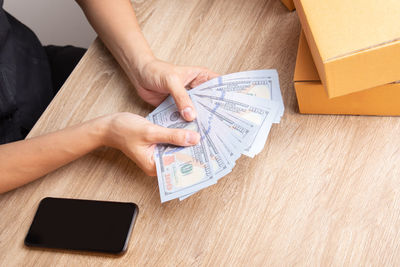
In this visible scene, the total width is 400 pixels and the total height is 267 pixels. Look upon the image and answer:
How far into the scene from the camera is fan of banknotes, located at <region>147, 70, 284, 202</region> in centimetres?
91

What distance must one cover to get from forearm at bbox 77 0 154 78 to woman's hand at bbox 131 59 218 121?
0.11 ft

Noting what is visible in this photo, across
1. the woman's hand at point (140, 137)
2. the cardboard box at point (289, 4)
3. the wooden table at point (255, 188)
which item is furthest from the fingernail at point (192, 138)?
the cardboard box at point (289, 4)

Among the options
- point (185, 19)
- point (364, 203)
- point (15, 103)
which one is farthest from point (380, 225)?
point (15, 103)

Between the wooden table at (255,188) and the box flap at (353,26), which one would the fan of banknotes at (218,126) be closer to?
the wooden table at (255,188)

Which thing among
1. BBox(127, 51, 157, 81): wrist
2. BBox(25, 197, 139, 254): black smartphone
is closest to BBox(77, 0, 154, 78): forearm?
BBox(127, 51, 157, 81): wrist

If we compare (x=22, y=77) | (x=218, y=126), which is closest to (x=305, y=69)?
(x=218, y=126)

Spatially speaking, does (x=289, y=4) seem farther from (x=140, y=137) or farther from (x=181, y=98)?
(x=140, y=137)

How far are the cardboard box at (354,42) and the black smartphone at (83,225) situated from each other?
0.50 m

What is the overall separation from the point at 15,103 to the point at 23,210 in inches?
14.5

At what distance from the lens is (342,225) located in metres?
0.83

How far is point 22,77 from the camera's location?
1319mm

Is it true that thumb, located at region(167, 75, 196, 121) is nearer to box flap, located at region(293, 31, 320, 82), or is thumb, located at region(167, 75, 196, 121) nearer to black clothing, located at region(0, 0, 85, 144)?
box flap, located at region(293, 31, 320, 82)

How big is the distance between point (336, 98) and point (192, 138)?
309mm

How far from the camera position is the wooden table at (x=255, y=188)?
32.7 inches
